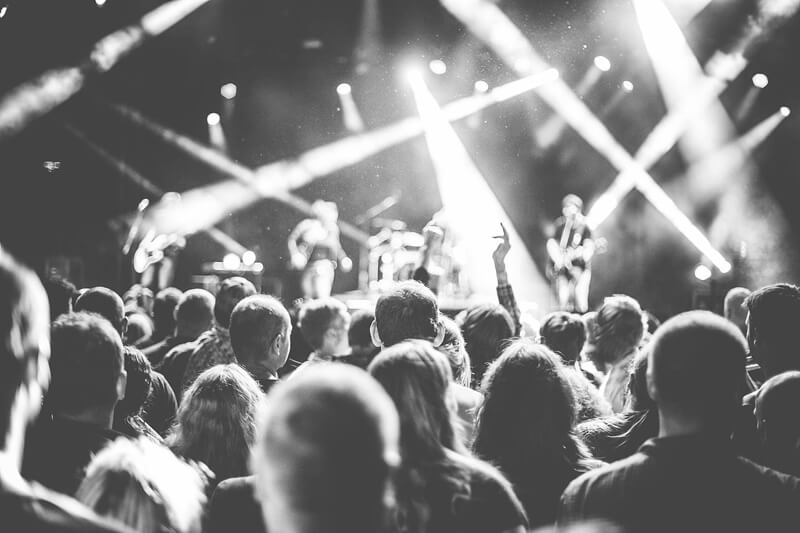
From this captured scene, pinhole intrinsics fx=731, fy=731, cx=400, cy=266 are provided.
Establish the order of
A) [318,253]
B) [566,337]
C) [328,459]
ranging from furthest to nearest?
[318,253]
[566,337]
[328,459]

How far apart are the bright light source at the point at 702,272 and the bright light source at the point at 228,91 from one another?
9.30m

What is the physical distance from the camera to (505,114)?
1457cm

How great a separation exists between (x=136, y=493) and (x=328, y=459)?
2.20 feet

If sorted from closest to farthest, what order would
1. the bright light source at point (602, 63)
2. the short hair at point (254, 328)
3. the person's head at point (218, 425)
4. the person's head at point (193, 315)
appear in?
the person's head at point (218, 425), the short hair at point (254, 328), the person's head at point (193, 315), the bright light source at point (602, 63)

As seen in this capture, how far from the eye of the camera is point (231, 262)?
44.7 ft

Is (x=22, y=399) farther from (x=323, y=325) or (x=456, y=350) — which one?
(x=323, y=325)

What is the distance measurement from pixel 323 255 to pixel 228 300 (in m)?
8.83

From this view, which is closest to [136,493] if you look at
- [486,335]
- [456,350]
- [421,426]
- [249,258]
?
[421,426]

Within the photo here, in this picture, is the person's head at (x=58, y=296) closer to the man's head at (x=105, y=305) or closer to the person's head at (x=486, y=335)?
the man's head at (x=105, y=305)

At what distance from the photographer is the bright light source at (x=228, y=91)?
1406 cm

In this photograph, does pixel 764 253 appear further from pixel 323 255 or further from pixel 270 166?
pixel 270 166

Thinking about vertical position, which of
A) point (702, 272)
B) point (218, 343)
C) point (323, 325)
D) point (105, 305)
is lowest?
point (218, 343)

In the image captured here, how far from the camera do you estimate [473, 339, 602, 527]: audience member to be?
2.04 metres

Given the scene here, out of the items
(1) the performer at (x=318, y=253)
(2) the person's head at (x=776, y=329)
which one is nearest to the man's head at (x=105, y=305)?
(2) the person's head at (x=776, y=329)
